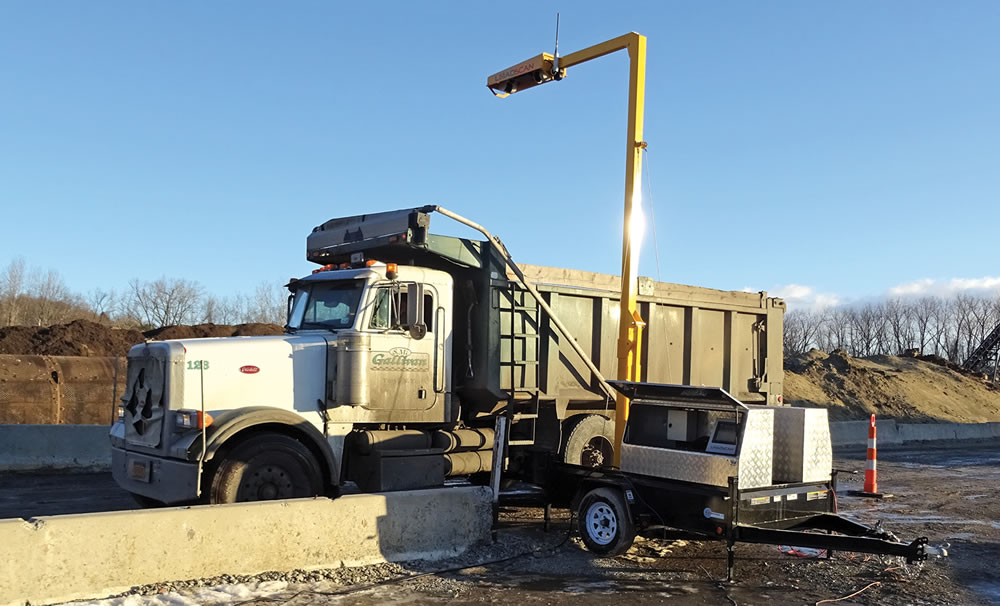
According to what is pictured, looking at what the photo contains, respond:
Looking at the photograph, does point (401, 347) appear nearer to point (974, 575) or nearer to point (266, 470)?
point (266, 470)

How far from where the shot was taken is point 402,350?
9344mm

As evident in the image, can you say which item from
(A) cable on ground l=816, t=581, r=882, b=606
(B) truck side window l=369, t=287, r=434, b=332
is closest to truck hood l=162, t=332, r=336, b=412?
(B) truck side window l=369, t=287, r=434, b=332

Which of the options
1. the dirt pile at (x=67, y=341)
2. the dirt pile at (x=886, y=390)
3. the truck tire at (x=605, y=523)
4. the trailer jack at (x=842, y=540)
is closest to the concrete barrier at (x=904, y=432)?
the dirt pile at (x=886, y=390)

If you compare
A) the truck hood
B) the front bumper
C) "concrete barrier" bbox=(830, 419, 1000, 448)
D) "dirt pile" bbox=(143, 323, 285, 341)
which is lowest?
"concrete barrier" bbox=(830, 419, 1000, 448)

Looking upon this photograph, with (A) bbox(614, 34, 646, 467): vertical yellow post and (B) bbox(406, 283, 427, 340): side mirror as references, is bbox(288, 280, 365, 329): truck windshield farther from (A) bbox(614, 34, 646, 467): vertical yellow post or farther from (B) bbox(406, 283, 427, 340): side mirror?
(A) bbox(614, 34, 646, 467): vertical yellow post

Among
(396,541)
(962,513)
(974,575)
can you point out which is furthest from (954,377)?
(396,541)

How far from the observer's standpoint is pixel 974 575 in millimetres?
7500

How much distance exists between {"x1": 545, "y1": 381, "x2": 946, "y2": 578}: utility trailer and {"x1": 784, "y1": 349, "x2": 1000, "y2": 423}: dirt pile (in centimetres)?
2307

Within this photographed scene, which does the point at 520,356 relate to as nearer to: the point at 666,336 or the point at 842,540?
the point at 666,336

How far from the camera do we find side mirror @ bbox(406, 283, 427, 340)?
30.1 ft

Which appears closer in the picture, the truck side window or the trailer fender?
the trailer fender

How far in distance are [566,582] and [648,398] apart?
6.62 feet

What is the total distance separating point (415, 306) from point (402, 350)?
54cm

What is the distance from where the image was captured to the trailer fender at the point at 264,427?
766cm
